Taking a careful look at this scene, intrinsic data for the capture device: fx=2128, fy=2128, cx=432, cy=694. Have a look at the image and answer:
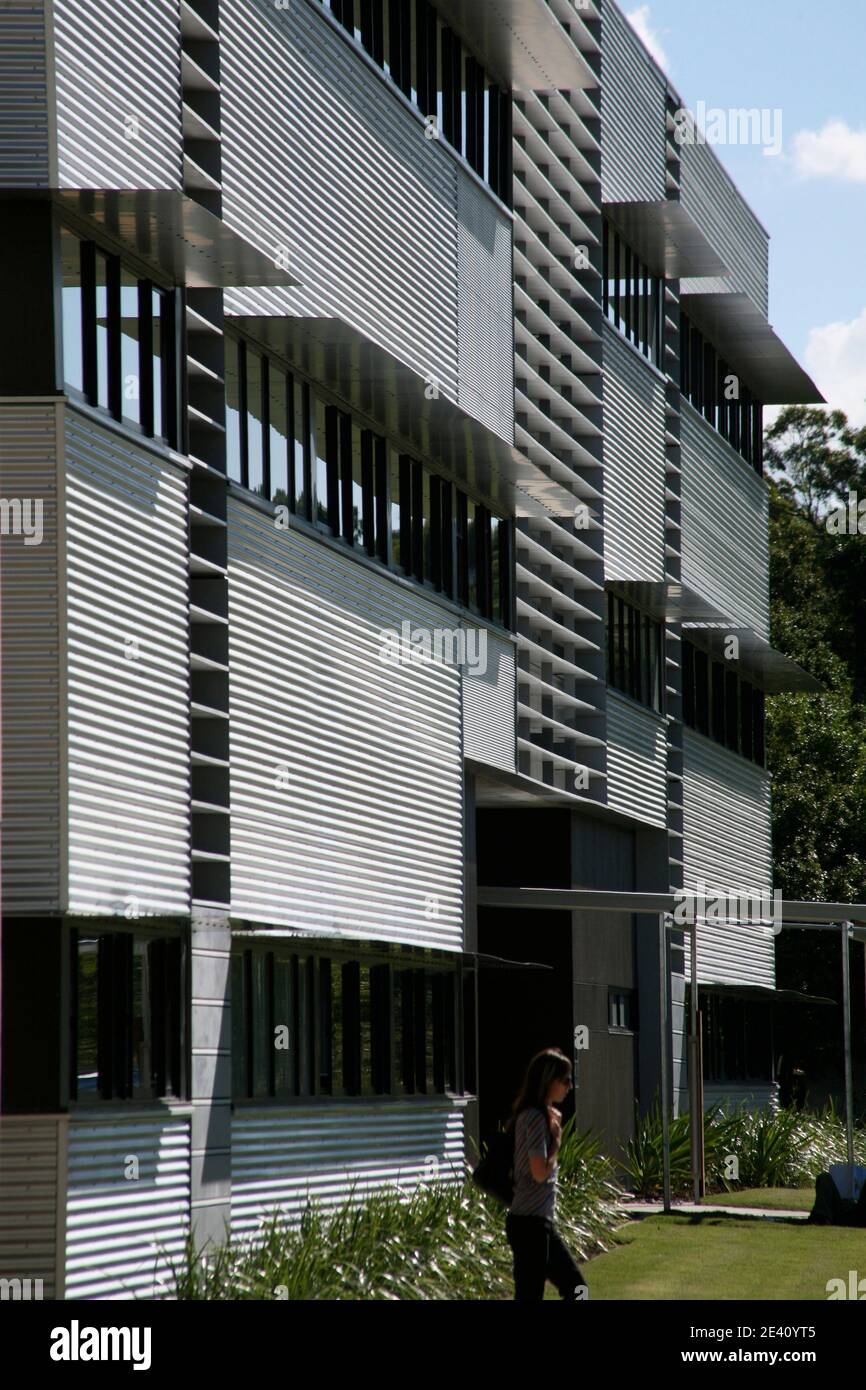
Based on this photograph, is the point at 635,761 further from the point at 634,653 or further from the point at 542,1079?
the point at 542,1079

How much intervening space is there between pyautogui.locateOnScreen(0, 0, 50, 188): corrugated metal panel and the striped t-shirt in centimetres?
669

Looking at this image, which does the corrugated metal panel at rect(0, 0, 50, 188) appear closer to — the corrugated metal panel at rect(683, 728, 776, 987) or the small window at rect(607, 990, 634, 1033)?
the small window at rect(607, 990, 634, 1033)

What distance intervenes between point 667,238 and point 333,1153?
666 inches

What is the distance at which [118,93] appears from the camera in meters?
14.6

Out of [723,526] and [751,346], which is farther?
[751,346]

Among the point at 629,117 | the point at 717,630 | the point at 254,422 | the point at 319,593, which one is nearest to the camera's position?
the point at 254,422

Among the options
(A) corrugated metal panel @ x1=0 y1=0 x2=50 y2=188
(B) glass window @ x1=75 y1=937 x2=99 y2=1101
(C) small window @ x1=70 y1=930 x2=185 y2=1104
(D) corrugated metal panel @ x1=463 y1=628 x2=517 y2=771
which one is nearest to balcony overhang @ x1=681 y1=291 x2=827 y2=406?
(D) corrugated metal panel @ x1=463 y1=628 x2=517 y2=771

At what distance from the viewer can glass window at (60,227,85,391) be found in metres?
14.0

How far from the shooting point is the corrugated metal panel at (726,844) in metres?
33.1
